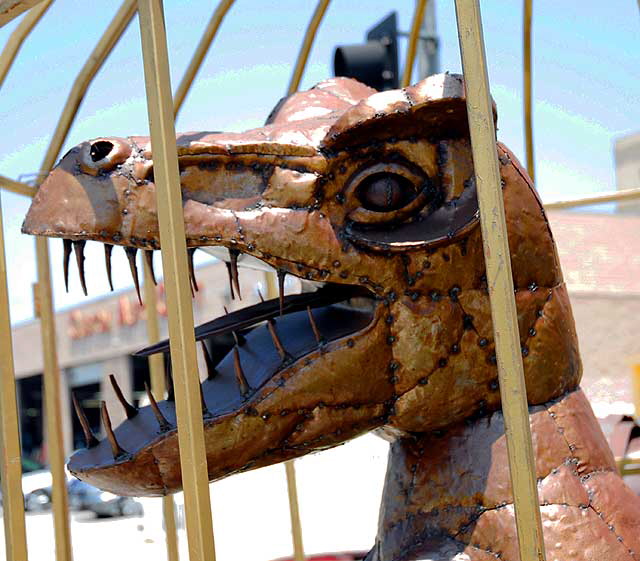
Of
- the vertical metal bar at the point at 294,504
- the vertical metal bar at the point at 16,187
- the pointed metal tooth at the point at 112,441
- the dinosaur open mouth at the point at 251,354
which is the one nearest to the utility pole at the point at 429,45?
the vertical metal bar at the point at 294,504

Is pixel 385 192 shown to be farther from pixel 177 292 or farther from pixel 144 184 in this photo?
pixel 177 292

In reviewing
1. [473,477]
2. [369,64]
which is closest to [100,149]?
[473,477]

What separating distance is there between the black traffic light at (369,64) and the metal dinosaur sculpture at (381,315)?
230cm

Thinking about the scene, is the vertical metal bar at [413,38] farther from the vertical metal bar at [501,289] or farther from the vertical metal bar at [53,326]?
the vertical metal bar at [501,289]

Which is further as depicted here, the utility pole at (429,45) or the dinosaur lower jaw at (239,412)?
the utility pole at (429,45)

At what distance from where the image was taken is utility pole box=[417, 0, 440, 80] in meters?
5.96

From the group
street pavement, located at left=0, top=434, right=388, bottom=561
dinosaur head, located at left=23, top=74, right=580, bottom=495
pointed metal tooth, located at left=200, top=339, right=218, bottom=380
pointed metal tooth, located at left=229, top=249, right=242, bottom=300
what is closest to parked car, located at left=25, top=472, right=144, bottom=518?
street pavement, located at left=0, top=434, right=388, bottom=561

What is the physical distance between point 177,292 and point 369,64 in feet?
10.5

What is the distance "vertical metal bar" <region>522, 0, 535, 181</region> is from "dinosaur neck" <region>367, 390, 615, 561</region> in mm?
1307

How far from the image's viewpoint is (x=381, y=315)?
69.1 inches

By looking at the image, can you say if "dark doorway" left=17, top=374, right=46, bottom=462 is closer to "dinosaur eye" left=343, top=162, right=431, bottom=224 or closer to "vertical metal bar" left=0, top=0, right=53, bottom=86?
"vertical metal bar" left=0, top=0, right=53, bottom=86

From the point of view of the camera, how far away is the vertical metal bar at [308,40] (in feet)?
9.68

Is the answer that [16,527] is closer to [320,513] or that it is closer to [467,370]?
[467,370]

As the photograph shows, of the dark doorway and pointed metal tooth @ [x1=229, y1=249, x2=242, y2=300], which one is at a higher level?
pointed metal tooth @ [x1=229, y1=249, x2=242, y2=300]
